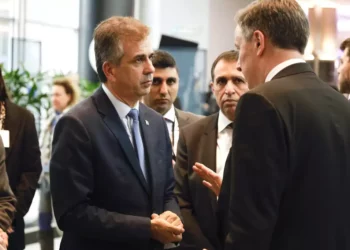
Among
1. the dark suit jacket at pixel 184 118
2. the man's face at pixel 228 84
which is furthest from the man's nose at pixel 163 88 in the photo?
the man's face at pixel 228 84

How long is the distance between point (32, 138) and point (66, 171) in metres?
1.35

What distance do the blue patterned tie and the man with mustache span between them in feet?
0.93

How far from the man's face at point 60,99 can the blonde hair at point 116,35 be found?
16.0 feet

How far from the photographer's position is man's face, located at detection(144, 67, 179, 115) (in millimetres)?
4121

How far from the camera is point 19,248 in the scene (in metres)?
3.86

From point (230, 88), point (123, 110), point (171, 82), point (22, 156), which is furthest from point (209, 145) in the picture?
point (22, 156)

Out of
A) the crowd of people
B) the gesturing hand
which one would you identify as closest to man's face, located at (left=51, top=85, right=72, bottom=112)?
the crowd of people

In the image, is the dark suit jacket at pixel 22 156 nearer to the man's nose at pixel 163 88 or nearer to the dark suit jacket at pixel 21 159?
the dark suit jacket at pixel 21 159

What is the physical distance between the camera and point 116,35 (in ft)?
9.68

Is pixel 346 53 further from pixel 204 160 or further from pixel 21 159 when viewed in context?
pixel 21 159

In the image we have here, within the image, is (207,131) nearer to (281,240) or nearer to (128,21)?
(128,21)

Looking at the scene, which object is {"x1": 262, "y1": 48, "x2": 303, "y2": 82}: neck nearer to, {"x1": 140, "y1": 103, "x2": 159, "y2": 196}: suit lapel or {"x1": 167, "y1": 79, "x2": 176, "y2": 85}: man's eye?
{"x1": 140, "y1": 103, "x2": 159, "y2": 196}: suit lapel

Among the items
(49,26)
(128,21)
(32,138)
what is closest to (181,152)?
(128,21)

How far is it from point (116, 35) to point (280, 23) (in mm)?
967
